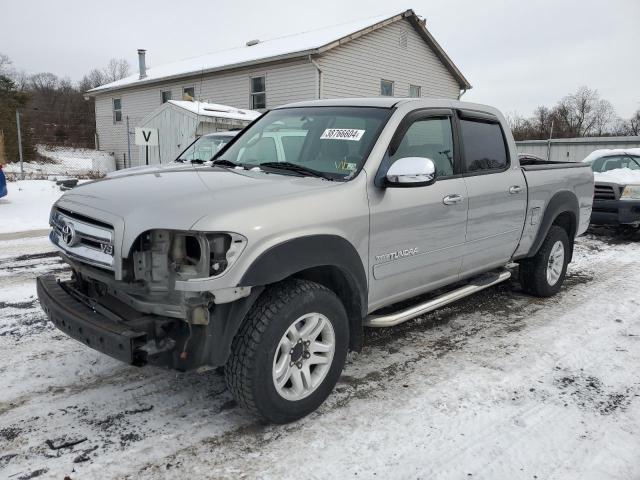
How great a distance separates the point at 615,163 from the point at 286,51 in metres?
12.4

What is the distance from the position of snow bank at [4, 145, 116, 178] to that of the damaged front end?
22200mm

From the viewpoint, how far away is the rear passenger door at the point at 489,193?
4.21 m

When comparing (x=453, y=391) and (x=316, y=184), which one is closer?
(x=316, y=184)

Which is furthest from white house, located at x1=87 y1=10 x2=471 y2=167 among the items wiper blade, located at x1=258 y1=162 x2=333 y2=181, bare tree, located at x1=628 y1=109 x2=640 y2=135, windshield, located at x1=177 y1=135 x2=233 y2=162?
bare tree, located at x1=628 y1=109 x2=640 y2=135

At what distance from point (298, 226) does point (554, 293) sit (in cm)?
402

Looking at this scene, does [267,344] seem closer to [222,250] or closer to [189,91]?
[222,250]

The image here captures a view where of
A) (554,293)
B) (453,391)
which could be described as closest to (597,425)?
(453,391)

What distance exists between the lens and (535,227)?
5.15 m

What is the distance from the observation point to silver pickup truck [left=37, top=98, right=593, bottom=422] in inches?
103

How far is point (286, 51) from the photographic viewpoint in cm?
1903

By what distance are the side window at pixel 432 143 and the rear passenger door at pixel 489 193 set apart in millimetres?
174

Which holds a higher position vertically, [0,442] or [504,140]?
[504,140]

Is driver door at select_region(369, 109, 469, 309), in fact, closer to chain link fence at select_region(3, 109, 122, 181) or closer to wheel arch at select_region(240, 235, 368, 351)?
wheel arch at select_region(240, 235, 368, 351)

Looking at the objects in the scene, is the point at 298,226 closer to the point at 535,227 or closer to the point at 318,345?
the point at 318,345
